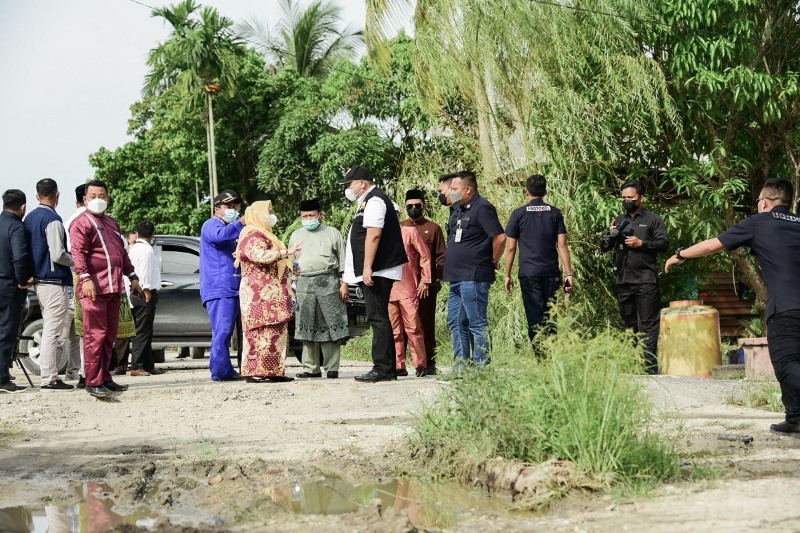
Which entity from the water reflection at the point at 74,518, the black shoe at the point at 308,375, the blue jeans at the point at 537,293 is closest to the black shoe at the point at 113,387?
the black shoe at the point at 308,375

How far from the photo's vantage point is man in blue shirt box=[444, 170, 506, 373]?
32.1 feet

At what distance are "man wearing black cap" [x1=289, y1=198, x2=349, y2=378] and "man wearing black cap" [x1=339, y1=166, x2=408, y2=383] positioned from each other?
2.44 feet

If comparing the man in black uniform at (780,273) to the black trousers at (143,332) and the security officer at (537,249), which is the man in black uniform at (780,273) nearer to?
the security officer at (537,249)

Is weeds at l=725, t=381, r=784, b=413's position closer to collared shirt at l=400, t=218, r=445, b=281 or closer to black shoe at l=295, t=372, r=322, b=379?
collared shirt at l=400, t=218, r=445, b=281

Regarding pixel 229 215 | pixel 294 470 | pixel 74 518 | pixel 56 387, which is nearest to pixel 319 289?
pixel 229 215

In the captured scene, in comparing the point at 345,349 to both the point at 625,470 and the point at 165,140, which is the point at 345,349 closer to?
the point at 625,470

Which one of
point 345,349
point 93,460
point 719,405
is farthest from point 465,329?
point 345,349

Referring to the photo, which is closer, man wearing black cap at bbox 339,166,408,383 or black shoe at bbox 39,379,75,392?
man wearing black cap at bbox 339,166,408,383

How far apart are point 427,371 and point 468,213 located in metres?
2.02

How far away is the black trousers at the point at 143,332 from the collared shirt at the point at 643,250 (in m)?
5.62

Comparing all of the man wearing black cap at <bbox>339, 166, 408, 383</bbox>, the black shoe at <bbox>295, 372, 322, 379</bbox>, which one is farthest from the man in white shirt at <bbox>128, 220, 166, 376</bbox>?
the man wearing black cap at <bbox>339, 166, 408, 383</bbox>

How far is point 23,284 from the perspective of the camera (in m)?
10.4

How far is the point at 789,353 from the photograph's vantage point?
700cm

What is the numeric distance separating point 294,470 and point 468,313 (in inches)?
153
